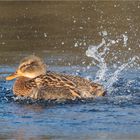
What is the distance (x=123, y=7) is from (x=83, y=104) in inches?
484

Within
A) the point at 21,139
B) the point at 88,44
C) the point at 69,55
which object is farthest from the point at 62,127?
the point at 88,44

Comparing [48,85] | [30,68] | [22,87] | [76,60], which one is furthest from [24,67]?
[76,60]

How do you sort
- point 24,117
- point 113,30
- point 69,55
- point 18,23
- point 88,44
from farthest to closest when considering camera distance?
1. point 18,23
2. point 113,30
3. point 88,44
4. point 69,55
5. point 24,117

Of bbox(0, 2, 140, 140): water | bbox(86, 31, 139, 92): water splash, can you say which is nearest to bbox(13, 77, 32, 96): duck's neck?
bbox(0, 2, 140, 140): water

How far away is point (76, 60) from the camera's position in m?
16.1

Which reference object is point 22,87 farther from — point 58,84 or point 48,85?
point 58,84

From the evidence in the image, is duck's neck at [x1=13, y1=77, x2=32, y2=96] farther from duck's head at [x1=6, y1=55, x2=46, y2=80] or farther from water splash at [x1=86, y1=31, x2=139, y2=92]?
water splash at [x1=86, y1=31, x2=139, y2=92]

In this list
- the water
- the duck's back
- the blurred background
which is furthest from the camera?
the blurred background

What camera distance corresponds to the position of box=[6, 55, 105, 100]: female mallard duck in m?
12.8

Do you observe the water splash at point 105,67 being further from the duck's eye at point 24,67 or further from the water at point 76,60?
the duck's eye at point 24,67

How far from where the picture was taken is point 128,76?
1430 centimetres

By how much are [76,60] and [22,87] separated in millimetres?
2926

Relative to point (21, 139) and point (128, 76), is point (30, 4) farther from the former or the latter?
point (21, 139)

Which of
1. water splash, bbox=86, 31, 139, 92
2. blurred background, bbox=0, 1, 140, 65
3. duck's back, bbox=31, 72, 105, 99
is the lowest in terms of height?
duck's back, bbox=31, 72, 105, 99
